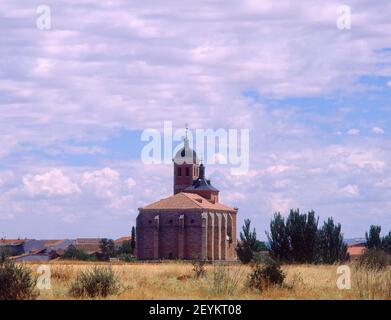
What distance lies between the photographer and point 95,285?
759 inches

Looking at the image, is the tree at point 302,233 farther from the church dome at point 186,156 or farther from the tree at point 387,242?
the church dome at point 186,156

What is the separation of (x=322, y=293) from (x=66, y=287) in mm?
6837

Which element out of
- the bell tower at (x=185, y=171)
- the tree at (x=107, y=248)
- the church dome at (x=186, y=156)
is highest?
the church dome at (x=186, y=156)

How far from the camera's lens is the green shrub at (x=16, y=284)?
18.4 metres

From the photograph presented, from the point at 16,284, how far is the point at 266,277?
6.37 metres

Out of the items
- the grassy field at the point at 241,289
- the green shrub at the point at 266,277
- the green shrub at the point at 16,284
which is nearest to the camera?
the grassy field at the point at 241,289

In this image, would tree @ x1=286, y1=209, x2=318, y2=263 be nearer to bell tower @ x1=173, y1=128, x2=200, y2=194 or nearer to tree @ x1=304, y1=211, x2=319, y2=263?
tree @ x1=304, y1=211, x2=319, y2=263

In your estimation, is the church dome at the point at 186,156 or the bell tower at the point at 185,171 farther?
the church dome at the point at 186,156

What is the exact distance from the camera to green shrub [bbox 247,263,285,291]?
20.3 m

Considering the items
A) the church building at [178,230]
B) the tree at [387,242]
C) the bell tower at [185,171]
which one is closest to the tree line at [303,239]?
the tree at [387,242]

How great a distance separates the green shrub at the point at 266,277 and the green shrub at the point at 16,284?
544 centimetres
